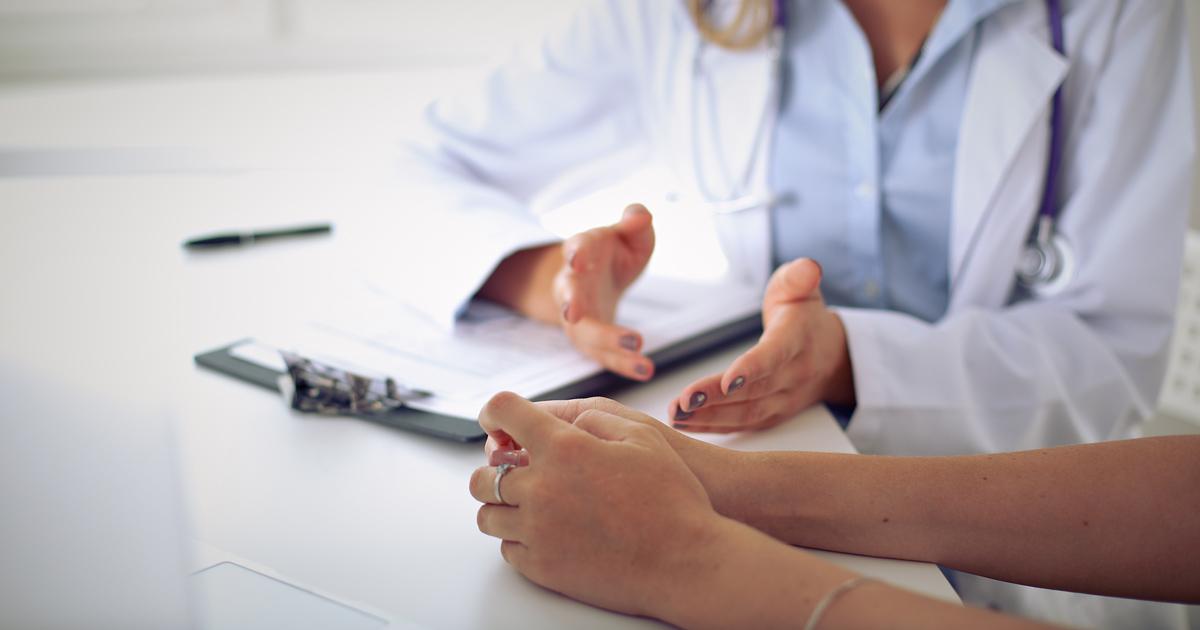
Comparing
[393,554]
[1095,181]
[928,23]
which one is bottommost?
[393,554]

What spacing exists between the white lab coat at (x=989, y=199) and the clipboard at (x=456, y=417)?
0.11m

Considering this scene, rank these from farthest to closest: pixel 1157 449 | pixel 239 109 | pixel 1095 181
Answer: pixel 239 109 < pixel 1095 181 < pixel 1157 449

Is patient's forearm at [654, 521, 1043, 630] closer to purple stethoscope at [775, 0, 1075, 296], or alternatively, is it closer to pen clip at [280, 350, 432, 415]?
pen clip at [280, 350, 432, 415]

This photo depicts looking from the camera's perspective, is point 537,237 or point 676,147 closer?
point 537,237

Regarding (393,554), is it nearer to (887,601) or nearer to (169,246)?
(887,601)

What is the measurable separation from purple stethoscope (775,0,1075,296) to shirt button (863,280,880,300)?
0.46 feet

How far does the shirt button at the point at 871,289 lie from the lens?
0.95 metres

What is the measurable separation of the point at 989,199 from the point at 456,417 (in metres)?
0.59

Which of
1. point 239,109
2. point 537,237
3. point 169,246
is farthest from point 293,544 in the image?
point 239,109

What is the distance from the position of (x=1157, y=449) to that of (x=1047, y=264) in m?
0.39

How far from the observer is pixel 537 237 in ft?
2.89

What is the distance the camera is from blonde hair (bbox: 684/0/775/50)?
955mm

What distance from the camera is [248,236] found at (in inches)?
41.8

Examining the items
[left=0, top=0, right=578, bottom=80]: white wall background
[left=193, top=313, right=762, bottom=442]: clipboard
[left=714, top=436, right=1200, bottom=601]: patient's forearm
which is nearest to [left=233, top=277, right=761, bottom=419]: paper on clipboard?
[left=193, top=313, right=762, bottom=442]: clipboard
